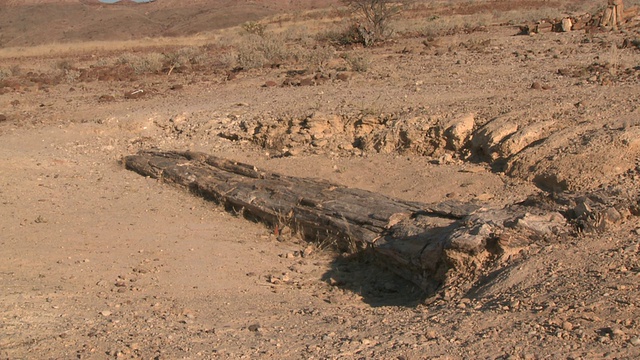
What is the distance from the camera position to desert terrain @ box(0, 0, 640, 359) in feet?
12.4

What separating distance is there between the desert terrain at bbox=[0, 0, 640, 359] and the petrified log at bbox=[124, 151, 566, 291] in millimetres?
70

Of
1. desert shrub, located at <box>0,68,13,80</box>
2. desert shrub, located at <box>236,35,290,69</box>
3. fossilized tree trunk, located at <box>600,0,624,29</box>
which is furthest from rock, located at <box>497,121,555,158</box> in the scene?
desert shrub, located at <box>0,68,13,80</box>

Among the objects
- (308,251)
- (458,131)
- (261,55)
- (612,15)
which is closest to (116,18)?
(261,55)

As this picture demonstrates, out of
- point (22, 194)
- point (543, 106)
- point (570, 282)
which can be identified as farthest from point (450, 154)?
point (22, 194)

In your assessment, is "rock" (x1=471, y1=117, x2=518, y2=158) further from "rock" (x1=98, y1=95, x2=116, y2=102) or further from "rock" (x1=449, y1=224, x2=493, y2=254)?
"rock" (x1=98, y1=95, x2=116, y2=102)

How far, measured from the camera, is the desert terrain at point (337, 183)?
12.4ft

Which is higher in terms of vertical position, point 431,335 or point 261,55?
point 431,335

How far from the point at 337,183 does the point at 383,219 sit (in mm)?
1518

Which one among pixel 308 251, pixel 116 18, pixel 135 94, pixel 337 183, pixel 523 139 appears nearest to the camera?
pixel 308 251

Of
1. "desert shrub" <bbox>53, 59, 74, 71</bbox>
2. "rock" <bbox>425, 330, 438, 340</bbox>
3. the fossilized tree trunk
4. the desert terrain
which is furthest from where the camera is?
"desert shrub" <bbox>53, 59, 74, 71</bbox>

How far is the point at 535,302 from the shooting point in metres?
3.82

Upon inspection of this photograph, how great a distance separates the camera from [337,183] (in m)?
7.07

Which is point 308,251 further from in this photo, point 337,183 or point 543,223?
point 543,223

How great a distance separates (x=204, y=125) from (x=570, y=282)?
7.46 meters
